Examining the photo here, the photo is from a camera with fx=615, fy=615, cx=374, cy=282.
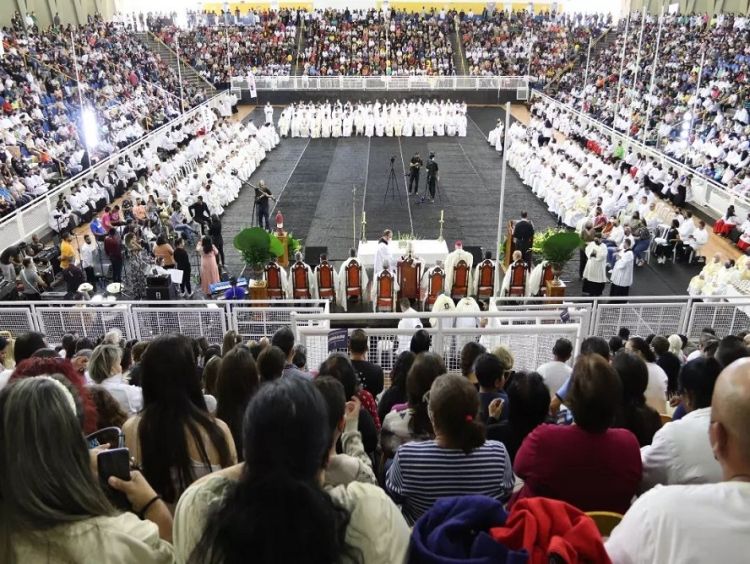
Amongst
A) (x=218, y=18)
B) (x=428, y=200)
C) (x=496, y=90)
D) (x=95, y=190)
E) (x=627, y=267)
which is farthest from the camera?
(x=218, y=18)

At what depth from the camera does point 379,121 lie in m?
25.6

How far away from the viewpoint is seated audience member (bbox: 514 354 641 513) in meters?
2.77

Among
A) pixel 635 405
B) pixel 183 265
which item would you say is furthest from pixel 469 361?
pixel 183 265

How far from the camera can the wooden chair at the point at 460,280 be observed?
1041cm

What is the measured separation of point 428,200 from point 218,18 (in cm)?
3017

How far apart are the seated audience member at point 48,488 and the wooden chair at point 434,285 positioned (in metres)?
8.70

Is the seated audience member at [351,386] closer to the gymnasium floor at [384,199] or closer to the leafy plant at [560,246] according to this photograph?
the leafy plant at [560,246]

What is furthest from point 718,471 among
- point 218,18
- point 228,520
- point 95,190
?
point 218,18

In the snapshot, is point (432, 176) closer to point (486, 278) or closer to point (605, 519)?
point (486, 278)

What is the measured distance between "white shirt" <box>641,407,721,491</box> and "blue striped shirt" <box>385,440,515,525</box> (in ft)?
2.49

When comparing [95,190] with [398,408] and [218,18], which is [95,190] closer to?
[398,408]

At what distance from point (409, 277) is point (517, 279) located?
71.6 inches

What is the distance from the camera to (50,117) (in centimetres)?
2073

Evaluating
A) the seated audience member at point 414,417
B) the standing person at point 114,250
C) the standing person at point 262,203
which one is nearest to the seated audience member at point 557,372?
the seated audience member at point 414,417
